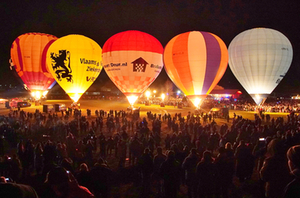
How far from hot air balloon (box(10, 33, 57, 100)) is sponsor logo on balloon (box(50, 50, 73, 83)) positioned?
16.4 ft

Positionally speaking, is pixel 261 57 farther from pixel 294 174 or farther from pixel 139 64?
pixel 294 174

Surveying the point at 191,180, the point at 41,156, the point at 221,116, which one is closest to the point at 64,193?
the point at 191,180

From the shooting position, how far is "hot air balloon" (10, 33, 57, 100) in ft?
69.8

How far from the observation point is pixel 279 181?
336 centimetres

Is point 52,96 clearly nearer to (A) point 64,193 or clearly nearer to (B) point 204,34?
(B) point 204,34

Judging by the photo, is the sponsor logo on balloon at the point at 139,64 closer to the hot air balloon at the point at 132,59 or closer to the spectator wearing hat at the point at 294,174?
the hot air balloon at the point at 132,59

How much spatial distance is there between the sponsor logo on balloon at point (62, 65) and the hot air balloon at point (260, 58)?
16220 millimetres

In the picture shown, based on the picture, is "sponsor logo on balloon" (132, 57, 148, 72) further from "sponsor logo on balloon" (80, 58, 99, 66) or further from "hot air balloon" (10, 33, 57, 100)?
"hot air balloon" (10, 33, 57, 100)

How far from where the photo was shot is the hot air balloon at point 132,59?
16062 millimetres

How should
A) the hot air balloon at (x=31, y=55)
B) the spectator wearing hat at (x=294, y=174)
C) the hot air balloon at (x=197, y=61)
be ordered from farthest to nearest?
the hot air balloon at (x=31, y=55) → the hot air balloon at (x=197, y=61) → the spectator wearing hat at (x=294, y=174)

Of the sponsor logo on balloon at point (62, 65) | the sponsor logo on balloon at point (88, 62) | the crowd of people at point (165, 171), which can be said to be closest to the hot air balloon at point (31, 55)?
the sponsor logo on balloon at point (62, 65)

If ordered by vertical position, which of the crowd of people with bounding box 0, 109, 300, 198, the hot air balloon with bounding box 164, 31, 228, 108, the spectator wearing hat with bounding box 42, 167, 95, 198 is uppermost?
the hot air balloon with bounding box 164, 31, 228, 108

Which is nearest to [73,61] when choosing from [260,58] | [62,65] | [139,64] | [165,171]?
[62,65]

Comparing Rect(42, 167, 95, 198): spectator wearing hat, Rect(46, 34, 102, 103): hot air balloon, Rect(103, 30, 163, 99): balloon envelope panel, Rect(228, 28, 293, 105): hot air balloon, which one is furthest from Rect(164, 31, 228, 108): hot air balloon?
Rect(42, 167, 95, 198): spectator wearing hat
